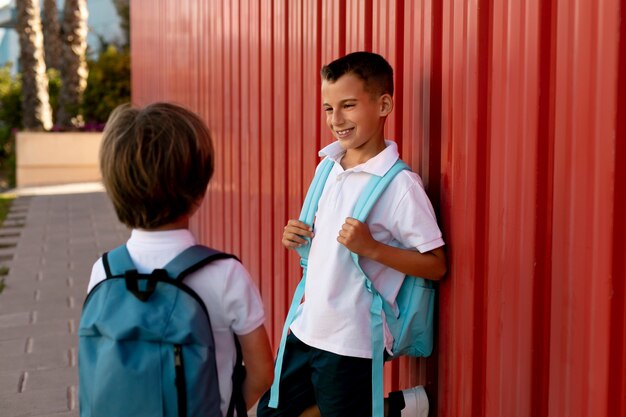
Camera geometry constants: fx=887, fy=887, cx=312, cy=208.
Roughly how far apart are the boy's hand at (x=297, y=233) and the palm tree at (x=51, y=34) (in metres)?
19.1

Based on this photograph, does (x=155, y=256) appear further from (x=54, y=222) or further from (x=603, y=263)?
(x=54, y=222)

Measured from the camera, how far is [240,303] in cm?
208

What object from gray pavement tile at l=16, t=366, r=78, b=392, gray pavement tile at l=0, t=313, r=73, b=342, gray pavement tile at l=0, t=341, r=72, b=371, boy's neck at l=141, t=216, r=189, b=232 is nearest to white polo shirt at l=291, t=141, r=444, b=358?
boy's neck at l=141, t=216, r=189, b=232

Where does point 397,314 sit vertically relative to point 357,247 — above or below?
below

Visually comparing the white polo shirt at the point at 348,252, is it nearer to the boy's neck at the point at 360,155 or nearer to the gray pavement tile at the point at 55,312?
the boy's neck at the point at 360,155

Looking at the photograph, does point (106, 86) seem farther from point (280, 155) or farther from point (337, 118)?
point (337, 118)

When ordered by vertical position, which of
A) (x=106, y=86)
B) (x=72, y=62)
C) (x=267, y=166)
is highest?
(x=72, y=62)

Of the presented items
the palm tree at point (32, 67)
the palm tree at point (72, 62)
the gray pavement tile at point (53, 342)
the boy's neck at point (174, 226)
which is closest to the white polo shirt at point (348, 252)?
the boy's neck at point (174, 226)

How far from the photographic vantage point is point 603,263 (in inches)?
75.0

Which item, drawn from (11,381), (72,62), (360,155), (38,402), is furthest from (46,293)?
(72,62)

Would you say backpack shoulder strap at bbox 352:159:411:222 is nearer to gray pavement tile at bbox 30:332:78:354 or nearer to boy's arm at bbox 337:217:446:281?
boy's arm at bbox 337:217:446:281

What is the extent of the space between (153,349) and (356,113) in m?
1.06

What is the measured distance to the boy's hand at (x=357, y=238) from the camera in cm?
252

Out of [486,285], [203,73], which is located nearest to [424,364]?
[486,285]
